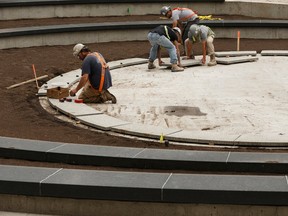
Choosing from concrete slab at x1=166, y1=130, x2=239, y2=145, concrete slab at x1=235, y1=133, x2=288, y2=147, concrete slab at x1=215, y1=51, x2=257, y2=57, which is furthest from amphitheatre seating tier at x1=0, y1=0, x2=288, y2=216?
concrete slab at x1=215, y1=51, x2=257, y2=57

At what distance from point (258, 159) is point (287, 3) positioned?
14869 mm

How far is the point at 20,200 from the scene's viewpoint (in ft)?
25.5

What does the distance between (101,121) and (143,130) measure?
0.94 metres

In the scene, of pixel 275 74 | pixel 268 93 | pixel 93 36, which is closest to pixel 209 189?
pixel 268 93

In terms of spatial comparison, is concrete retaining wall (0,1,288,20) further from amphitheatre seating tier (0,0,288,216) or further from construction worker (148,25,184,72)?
amphitheatre seating tier (0,0,288,216)

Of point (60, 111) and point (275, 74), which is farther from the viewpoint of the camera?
point (275, 74)

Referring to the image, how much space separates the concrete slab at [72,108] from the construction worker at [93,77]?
30cm

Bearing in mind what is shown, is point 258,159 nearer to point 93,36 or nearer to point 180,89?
point 180,89

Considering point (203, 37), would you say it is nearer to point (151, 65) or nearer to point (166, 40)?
point (166, 40)

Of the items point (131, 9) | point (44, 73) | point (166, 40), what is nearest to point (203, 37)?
point (166, 40)

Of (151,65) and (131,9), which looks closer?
(151,65)

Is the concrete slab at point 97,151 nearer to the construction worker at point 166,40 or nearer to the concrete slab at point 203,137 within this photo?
the concrete slab at point 203,137

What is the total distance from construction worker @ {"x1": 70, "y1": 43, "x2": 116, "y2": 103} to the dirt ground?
94 cm

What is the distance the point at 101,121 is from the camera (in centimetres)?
1100
